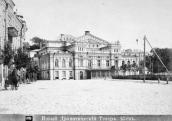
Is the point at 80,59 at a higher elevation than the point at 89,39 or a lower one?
lower

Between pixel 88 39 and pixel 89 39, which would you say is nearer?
pixel 88 39

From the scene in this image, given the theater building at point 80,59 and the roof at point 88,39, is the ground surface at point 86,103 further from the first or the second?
the roof at point 88,39

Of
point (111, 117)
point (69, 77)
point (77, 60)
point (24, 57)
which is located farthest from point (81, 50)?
point (111, 117)

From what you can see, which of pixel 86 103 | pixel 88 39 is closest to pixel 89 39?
pixel 88 39

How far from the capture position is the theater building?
57.8 metres

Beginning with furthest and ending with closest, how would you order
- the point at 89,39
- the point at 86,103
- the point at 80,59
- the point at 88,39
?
the point at 89,39, the point at 88,39, the point at 80,59, the point at 86,103

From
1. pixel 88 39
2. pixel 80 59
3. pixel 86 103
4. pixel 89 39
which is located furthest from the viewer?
pixel 89 39

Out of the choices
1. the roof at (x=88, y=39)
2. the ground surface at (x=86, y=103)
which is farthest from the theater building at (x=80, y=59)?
the ground surface at (x=86, y=103)

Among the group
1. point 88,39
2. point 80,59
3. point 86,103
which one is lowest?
point 86,103

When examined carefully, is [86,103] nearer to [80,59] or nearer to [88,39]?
[80,59]

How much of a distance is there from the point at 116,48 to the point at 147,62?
10760 mm

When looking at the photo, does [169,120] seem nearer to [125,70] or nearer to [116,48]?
[125,70]

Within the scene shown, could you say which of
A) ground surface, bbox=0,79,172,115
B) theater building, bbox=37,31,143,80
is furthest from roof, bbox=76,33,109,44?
ground surface, bbox=0,79,172,115

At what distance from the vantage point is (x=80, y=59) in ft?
196
